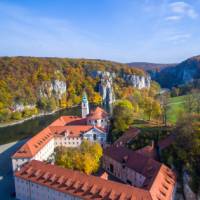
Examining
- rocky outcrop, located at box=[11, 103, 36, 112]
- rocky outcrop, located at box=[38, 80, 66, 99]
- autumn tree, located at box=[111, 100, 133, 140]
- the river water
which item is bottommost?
the river water

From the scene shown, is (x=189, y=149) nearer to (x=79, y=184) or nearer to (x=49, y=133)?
(x=79, y=184)

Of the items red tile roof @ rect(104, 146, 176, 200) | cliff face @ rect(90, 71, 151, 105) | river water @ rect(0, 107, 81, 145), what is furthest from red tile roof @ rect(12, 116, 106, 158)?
cliff face @ rect(90, 71, 151, 105)

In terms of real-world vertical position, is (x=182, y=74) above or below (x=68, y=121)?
above

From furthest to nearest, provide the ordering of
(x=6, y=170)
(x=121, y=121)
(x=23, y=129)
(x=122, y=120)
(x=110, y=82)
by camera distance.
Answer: (x=110, y=82), (x=23, y=129), (x=122, y=120), (x=121, y=121), (x=6, y=170)

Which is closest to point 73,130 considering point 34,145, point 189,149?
point 34,145

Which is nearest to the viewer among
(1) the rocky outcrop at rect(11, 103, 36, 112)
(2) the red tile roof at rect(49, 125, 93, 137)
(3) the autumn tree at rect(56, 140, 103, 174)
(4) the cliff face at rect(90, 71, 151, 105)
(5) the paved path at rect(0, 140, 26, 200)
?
(3) the autumn tree at rect(56, 140, 103, 174)

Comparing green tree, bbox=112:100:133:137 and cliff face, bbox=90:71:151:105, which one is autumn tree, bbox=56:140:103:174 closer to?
green tree, bbox=112:100:133:137

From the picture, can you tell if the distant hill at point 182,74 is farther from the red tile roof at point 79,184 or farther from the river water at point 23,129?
the red tile roof at point 79,184

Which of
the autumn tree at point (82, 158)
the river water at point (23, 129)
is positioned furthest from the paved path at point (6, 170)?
the autumn tree at point (82, 158)

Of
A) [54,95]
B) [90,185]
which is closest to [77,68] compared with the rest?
[54,95]

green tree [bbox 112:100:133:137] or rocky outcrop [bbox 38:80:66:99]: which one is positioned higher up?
green tree [bbox 112:100:133:137]
